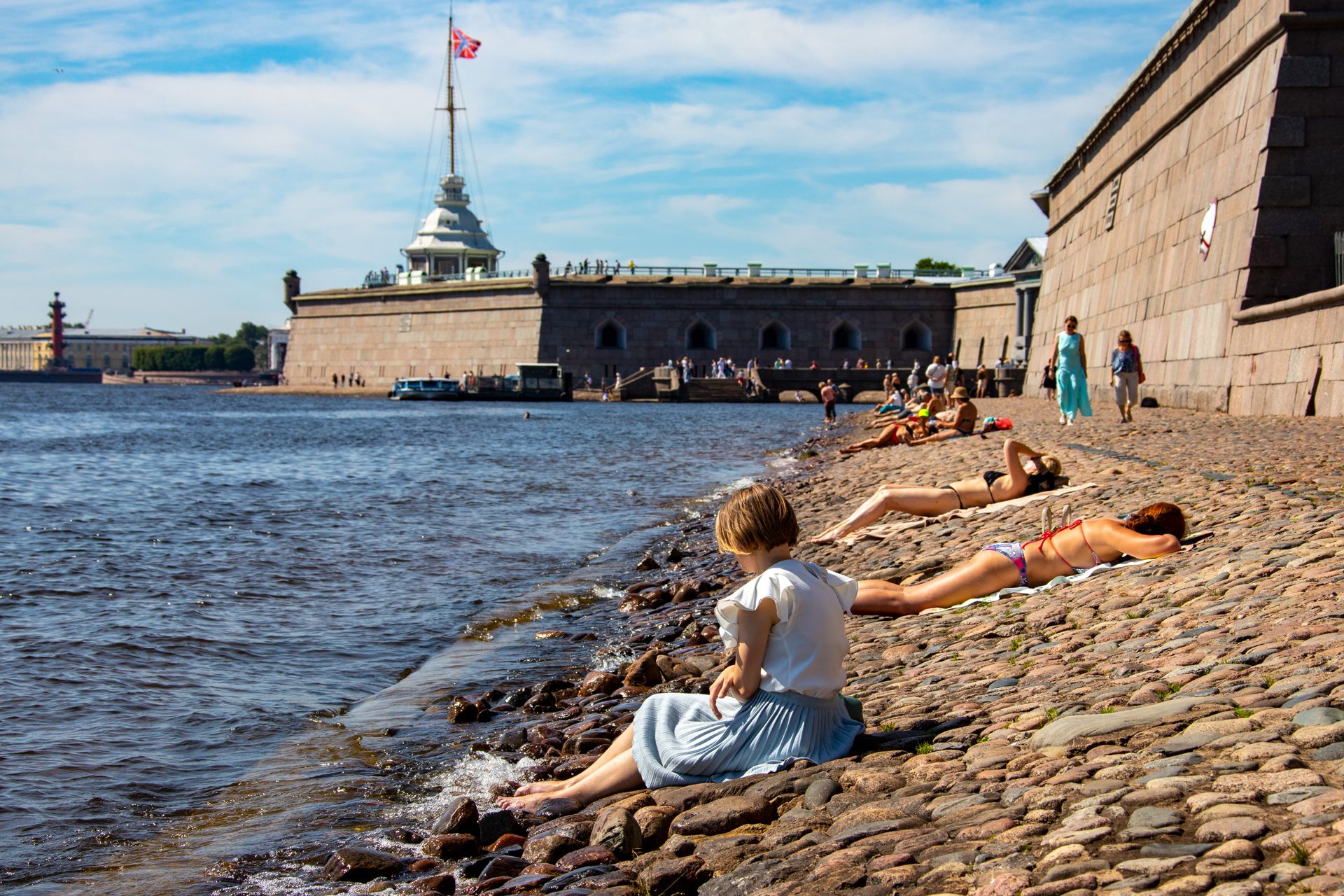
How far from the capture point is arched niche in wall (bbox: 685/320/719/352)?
62.0 metres

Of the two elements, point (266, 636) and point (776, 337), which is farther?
point (776, 337)

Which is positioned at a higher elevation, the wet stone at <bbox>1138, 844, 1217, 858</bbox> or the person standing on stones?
the wet stone at <bbox>1138, 844, 1217, 858</bbox>

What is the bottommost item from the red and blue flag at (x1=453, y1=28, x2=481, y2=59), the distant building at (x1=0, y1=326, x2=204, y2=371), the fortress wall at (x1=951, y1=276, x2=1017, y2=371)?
the distant building at (x1=0, y1=326, x2=204, y2=371)

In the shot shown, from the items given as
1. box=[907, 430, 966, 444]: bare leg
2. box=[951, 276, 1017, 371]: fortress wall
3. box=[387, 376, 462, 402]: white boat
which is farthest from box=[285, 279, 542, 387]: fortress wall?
box=[907, 430, 966, 444]: bare leg

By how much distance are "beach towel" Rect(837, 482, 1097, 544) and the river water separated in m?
1.97

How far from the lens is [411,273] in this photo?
70.0 meters

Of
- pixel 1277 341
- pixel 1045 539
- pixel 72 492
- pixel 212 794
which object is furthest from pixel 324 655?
pixel 72 492

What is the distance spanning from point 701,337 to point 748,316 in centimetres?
270

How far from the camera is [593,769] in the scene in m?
4.32

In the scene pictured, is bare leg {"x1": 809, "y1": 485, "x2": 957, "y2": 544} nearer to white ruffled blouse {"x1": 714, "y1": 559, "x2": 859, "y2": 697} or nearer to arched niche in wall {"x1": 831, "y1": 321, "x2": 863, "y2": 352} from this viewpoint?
white ruffled blouse {"x1": 714, "y1": 559, "x2": 859, "y2": 697}

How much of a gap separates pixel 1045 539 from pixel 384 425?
35.4 metres

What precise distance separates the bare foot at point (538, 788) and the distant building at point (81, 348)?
17556 centimetres

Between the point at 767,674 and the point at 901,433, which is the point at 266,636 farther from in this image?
the point at 901,433

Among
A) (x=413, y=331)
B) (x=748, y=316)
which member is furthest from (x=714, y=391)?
(x=413, y=331)
